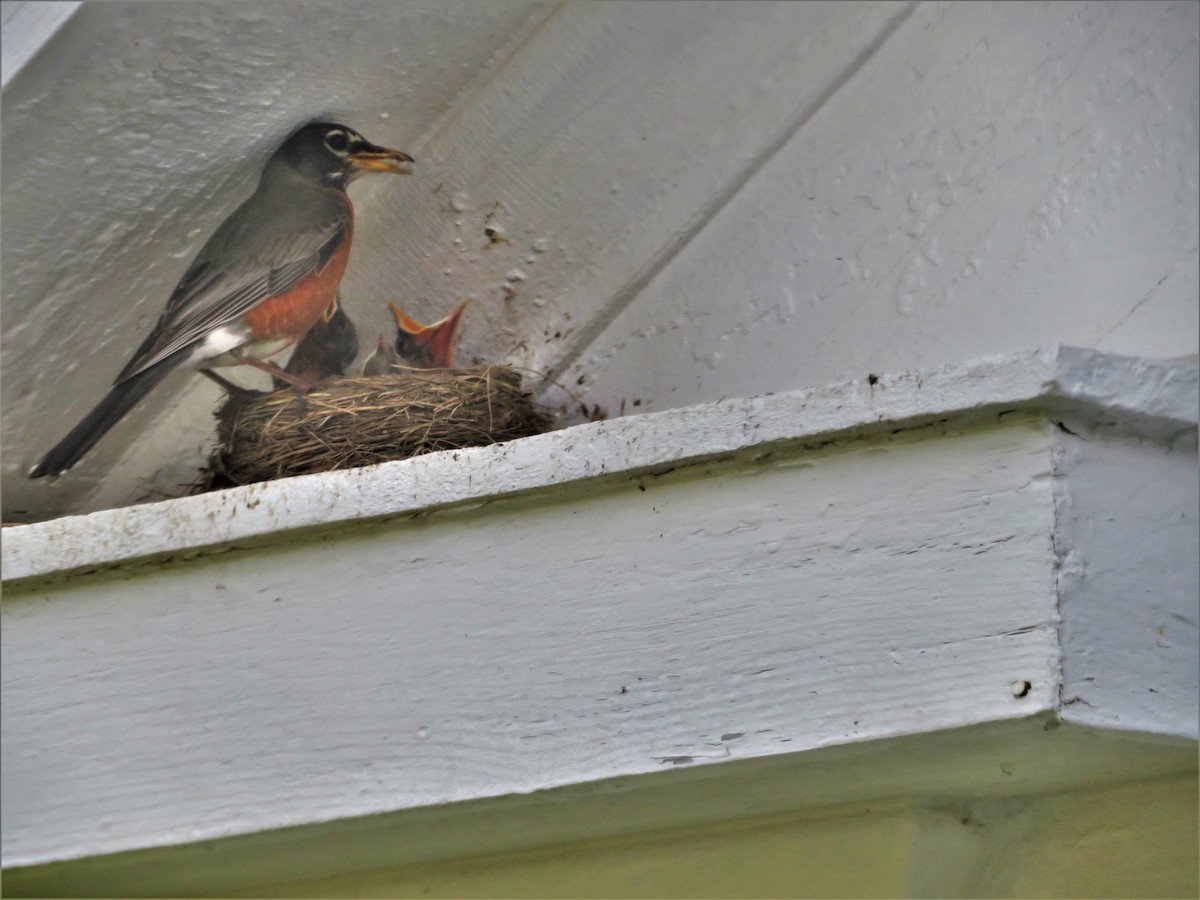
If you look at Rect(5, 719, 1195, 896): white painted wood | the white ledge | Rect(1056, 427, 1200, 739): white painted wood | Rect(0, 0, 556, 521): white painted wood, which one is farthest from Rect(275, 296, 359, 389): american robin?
Rect(1056, 427, 1200, 739): white painted wood

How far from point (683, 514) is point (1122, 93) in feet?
2.62

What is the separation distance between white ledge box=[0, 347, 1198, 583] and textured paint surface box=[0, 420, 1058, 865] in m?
0.03

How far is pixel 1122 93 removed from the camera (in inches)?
58.7

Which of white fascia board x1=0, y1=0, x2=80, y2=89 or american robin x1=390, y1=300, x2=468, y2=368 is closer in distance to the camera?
white fascia board x1=0, y1=0, x2=80, y2=89

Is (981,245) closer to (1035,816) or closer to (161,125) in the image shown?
(1035,816)

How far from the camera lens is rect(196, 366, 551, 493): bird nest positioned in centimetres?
155

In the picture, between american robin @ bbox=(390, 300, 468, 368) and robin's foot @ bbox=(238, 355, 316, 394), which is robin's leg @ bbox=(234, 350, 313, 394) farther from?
american robin @ bbox=(390, 300, 468, 368)

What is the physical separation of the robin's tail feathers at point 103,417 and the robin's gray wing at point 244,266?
0.01 m

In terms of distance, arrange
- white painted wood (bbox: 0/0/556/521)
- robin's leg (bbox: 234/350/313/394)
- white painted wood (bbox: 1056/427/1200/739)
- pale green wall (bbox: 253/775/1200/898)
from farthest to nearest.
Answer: robin's leg (bbox: 234/350/313/394)
white painted wood (bbox: 0/0/556/521)
pale green wall (bbox: 253/775/1200/898)
white painted wood (bbox: 1056/427/1200/739)

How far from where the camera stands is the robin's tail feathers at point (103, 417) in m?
1.51

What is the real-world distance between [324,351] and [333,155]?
0.83 ft

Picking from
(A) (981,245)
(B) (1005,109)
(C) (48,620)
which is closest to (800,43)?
(B) (1005,109)

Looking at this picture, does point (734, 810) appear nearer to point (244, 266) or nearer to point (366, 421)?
point (366, 421)

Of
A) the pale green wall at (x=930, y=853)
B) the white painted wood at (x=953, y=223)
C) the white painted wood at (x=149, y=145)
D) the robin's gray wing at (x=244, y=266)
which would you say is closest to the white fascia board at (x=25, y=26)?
the white painted wood at (x=149, y=145)
